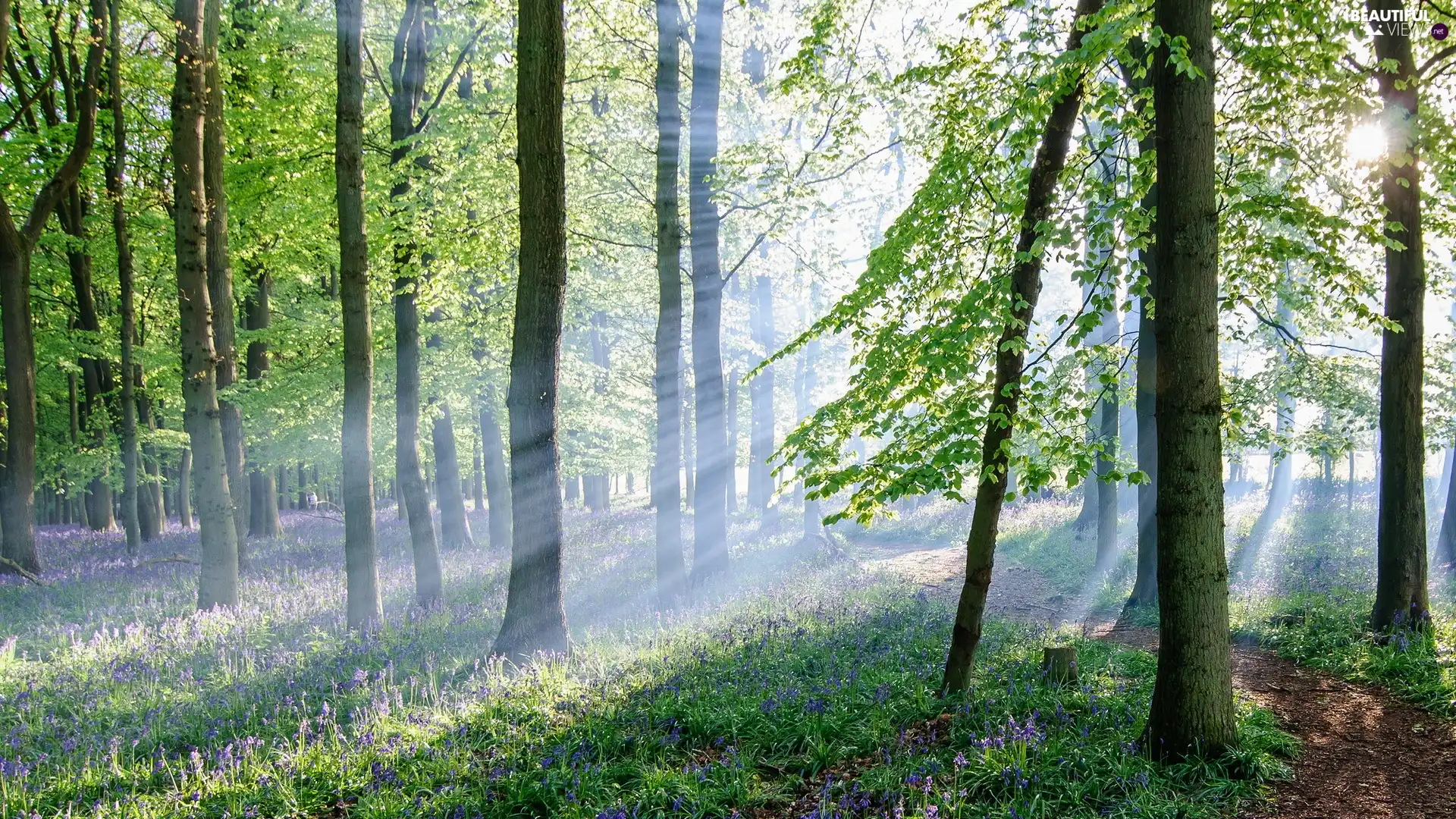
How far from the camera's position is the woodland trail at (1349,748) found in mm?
4547

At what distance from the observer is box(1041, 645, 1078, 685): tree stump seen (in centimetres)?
657

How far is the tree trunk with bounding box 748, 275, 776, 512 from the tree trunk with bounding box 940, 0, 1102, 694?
18475 mm

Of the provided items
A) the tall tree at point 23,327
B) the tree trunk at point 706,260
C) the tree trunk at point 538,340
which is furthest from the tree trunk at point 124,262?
the tree trunk at point 538,340

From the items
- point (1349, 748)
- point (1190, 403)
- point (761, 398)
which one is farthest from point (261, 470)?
point (1349, 748)

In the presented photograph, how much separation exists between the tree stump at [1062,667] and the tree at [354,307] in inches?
339

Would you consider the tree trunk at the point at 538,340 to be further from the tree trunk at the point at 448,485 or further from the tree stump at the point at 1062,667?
the tree trunk at the point at 448,485

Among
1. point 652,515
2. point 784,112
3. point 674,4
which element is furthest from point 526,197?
point 652,515

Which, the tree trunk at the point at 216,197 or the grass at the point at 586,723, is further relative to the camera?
the tree trunk at the point at 216,197

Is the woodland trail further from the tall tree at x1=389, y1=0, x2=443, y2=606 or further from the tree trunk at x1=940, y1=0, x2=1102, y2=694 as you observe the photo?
the tall tree at x1=389, y1=0, x2=443, y2=606

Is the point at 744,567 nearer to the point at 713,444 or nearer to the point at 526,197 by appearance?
the point at 713,444

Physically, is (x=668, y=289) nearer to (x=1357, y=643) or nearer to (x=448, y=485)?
(x=448, y=485)

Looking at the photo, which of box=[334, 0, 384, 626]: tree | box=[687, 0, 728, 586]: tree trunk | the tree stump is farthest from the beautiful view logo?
box=[334, 0, 384, 626]: tree

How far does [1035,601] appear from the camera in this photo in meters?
14.4

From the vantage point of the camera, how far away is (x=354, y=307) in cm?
990
